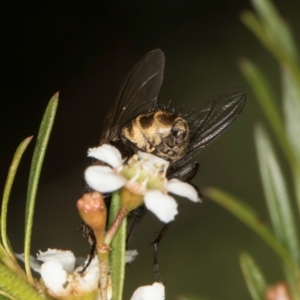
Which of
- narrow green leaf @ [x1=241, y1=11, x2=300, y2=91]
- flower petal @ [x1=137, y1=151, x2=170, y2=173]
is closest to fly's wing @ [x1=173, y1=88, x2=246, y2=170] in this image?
flower petal @ [x1=137, y1=151, x2=170, y2=173]

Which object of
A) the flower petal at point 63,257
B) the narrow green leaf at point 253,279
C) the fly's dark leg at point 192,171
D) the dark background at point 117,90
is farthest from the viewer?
the dark background at point 117,90

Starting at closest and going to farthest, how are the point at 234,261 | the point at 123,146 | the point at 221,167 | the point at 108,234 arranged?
the point at 108,234 → the point at 123,146 → the point at 234,261 → the point at 221,167

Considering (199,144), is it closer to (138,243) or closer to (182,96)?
(138,243)

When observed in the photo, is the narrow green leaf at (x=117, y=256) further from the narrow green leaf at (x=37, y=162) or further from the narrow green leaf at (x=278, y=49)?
the narrow green leaf at (x=278, y=49)

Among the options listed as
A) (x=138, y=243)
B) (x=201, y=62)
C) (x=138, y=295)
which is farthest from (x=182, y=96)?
(x=138, y=295)

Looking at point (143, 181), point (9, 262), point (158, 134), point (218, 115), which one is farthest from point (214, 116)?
point (9, 262)

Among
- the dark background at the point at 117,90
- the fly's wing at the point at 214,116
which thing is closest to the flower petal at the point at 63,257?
the fly's wing at the point at 214,116

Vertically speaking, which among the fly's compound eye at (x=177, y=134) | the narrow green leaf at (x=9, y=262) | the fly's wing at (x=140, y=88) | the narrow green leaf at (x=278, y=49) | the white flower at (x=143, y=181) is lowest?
the narrow green leaf at (x=9, y=262)
